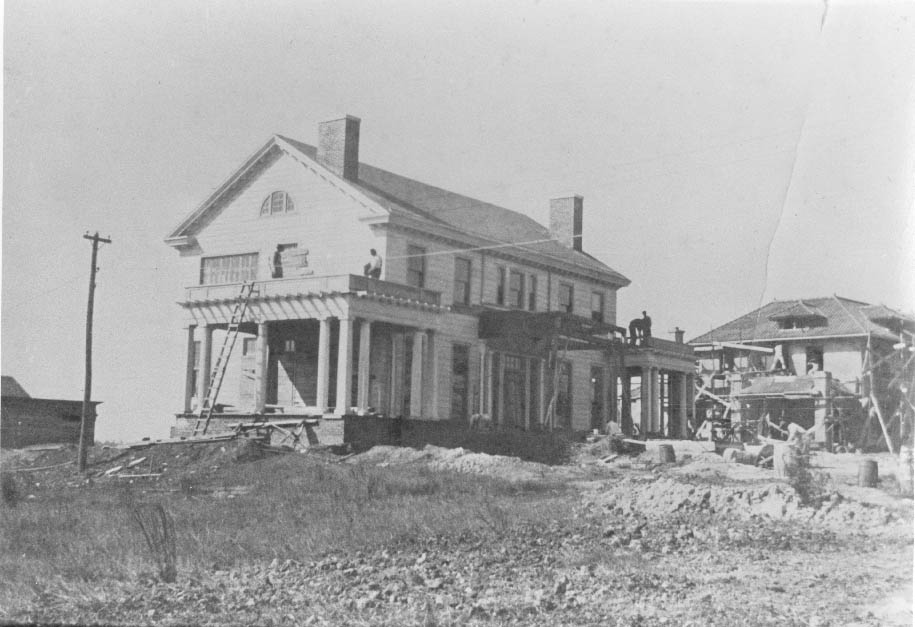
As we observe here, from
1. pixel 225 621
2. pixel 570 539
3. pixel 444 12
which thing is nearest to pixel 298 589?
pixel 225 621

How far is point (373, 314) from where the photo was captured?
104 feet

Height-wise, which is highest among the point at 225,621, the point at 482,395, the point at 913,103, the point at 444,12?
the point at 444,12

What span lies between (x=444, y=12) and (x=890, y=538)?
10.3 m

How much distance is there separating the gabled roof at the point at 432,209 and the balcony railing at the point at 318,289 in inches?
99.6

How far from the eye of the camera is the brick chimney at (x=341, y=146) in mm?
34781

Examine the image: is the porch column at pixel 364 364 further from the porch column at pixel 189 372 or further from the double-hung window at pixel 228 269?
the porch column at pixel 189 372

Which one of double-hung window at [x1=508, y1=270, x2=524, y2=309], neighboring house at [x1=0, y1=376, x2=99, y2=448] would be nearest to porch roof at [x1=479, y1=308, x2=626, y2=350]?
double-hung window at [x1=508, y1=270, x2=524, y2=309]

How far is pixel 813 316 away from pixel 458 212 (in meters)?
18.4

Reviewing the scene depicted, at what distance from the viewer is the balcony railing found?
31.1m

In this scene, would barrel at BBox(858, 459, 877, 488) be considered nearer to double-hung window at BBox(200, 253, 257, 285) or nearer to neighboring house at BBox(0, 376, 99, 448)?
double-hung window at BBox(200, 253, 257, 285)

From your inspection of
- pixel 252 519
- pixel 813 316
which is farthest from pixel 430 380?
pixel 813 316

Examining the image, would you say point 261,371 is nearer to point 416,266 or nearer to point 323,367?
point 323,367

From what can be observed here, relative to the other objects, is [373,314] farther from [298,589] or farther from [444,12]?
[298,589]

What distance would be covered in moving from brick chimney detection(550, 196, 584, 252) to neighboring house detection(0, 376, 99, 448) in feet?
68.2
